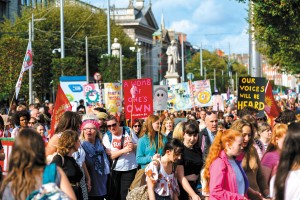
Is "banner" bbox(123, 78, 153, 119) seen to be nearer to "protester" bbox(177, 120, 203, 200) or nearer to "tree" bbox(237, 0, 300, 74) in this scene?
"protester" bbox(177, 120, 203, 200)

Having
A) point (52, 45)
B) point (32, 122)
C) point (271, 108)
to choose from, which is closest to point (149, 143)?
point (32, 122)

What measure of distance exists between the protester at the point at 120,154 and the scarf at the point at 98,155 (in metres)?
0.94

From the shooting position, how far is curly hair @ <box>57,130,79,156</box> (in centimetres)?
795

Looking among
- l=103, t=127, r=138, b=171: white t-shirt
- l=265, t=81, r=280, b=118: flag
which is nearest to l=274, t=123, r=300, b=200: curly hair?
l=103, t=127, r=138, b=171: white t-shirt

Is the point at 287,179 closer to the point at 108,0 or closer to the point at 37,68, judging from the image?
the point at 37,68

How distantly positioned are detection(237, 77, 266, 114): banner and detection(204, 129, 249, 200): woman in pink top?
9.84 meters

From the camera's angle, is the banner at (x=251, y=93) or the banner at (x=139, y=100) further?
the banner at (x=251, y=93)

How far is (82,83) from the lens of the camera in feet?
85.5

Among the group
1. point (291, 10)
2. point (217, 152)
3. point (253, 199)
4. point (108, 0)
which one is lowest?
point (253, 199)

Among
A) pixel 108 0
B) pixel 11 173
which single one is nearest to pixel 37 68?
pixel 108 0

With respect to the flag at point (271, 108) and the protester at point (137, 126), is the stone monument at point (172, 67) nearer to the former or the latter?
the flag at point (271, 108)

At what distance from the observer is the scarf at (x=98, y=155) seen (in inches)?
383

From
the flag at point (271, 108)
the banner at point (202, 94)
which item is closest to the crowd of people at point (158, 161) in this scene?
the flag at point (271, 108)

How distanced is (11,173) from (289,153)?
5.74 ft
